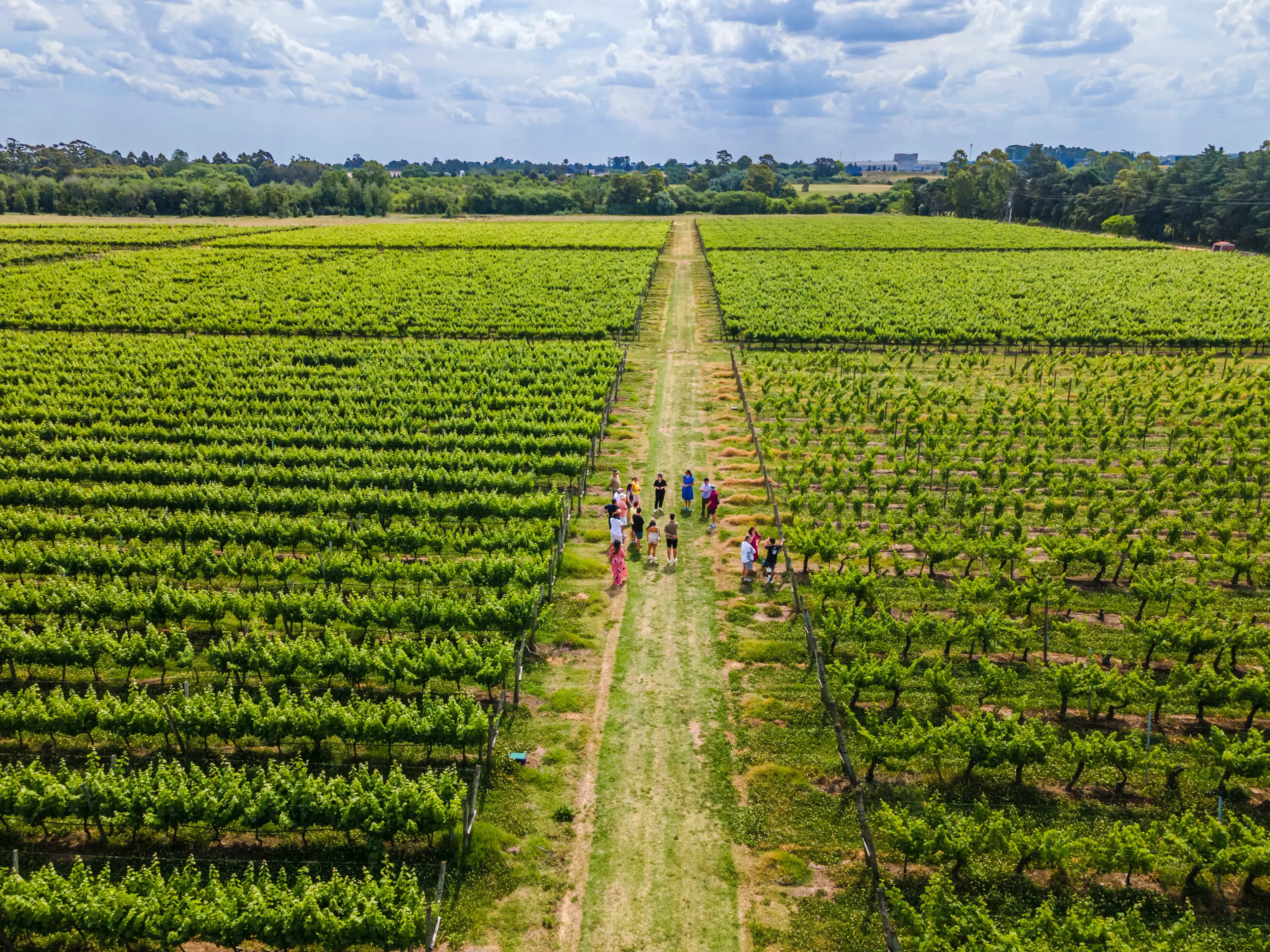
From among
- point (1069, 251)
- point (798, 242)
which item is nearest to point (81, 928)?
point (798, 242)

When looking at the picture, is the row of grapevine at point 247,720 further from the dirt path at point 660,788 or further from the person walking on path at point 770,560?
the person walking on path at point 770,560

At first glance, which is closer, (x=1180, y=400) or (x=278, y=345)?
(x=1180, y=400)

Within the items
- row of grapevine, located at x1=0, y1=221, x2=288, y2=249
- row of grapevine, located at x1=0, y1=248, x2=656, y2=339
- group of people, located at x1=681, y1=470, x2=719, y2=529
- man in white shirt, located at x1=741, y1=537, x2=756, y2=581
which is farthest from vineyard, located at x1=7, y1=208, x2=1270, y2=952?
row of grapevine, located at x1=0, y1=221, x2=288, y2=249

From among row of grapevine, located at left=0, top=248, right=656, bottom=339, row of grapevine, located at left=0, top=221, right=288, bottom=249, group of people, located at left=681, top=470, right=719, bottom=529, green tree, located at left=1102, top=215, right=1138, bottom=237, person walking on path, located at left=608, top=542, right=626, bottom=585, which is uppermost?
green tree, located at left=1102, top=215, right=1138, bottom=237

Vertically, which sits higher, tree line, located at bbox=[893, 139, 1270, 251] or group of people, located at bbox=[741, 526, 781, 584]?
tree line, located at bbox=[893, 139, 1270, 251]

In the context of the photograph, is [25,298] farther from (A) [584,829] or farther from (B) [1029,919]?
(B) [1029,919]

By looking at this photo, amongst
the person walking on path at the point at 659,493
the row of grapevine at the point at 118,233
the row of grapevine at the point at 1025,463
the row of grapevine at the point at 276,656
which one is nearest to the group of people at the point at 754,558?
the row of grapevine at the point at 1025,463

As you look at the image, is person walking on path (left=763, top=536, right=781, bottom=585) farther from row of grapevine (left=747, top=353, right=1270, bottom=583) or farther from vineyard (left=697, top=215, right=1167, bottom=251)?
vineyard (left=697, top=215, right=1167, bottom=251)
